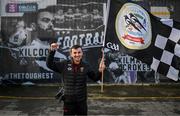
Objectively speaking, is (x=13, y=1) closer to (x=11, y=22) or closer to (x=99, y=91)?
(x=11, y=22)

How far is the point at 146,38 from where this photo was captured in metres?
10.8

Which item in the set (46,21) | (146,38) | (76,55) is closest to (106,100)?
(146,38)

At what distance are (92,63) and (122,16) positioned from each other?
4698 millimetres

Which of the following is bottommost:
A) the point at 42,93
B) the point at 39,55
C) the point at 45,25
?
the point at 42,93

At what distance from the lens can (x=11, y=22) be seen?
15219mm

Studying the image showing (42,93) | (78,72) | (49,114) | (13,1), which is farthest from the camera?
(13,1)

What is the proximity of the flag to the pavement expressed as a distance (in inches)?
52.7

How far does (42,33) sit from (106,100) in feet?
12.8

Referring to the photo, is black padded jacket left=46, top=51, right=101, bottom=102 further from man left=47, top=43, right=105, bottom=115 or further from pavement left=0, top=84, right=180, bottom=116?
pavement left=0, top=84, right=180, bottom=116

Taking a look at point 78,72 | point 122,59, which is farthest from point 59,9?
point 78,72

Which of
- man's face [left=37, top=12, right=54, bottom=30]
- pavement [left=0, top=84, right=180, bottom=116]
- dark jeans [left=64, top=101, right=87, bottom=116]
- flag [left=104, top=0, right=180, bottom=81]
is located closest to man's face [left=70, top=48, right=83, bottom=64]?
dark jeans [left=64, top=101, right=87, bottom=116]

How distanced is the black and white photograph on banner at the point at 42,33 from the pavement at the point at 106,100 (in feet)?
2.10

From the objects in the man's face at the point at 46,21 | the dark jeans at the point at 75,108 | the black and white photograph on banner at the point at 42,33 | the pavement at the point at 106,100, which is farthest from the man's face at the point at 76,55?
the man's face at the point at 46,21

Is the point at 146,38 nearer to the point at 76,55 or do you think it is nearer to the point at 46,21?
the point at 76,55
